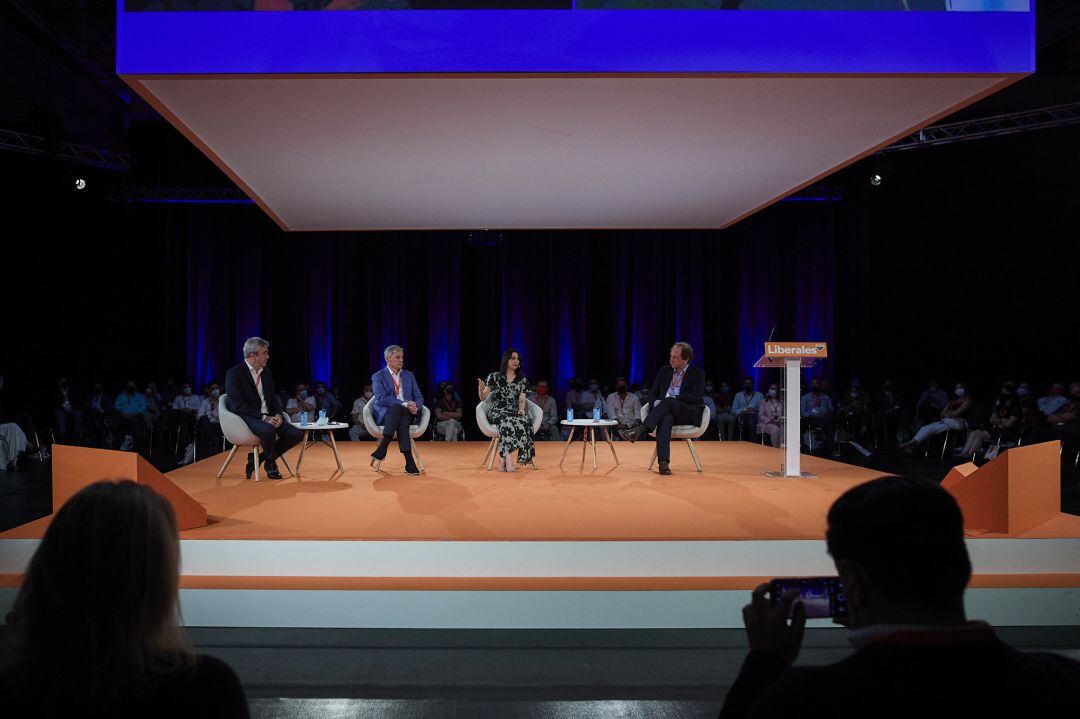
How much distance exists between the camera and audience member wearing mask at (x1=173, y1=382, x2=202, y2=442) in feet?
33.1

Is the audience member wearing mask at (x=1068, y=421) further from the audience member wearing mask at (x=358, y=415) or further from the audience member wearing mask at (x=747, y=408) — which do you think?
the audience member wearing mask at (x=358, y=415)

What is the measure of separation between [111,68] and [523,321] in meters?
6.15

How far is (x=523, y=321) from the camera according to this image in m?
11.9

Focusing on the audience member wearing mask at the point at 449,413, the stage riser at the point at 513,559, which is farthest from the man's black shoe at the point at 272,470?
the audience member wearing mask at the point at 449,413

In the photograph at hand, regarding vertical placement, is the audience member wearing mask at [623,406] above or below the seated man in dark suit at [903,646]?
below

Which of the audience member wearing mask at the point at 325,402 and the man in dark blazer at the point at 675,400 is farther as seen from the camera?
the audience member wearing mask at the point at 325,402

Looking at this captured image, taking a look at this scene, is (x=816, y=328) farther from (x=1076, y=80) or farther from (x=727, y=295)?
(x=1076, y=80)

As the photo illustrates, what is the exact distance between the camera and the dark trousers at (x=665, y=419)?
21.0ft

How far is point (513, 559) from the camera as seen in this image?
390 cm

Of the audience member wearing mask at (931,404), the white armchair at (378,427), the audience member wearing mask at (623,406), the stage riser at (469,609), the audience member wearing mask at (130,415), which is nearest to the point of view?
the stage riser at (469,609)

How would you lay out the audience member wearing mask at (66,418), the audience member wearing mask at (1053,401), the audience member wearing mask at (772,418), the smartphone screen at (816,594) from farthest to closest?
the audience member wearing mask at (772,418), the audience member wearing mask at (66,418), the audience member wearing mask at (1053,401), the smartphone screen at (816,594)

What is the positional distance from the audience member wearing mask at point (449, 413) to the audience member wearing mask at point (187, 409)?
3128mm

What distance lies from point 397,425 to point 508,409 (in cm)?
97

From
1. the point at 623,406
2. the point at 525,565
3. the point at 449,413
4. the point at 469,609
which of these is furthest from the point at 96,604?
the point at 623,406
